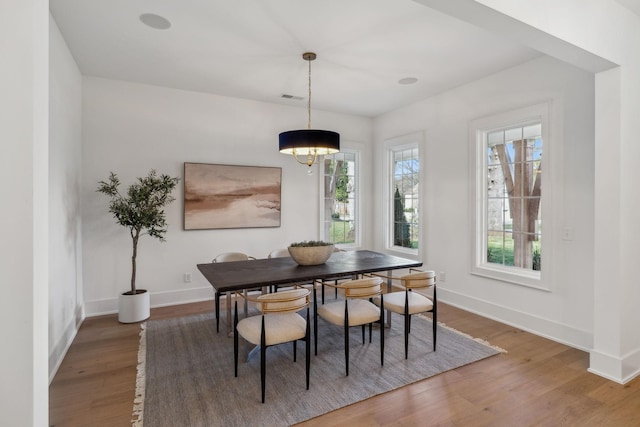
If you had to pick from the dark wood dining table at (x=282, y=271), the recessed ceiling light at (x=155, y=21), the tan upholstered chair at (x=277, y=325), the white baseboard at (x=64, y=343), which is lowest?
the white baseboard at (x=64, y=343)

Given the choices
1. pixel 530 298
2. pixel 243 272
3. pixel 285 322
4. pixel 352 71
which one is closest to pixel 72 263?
pixel 243 272

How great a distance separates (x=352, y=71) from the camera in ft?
12.1

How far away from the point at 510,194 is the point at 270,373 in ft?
10.4

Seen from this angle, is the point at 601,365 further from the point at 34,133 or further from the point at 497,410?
the point at 34,133

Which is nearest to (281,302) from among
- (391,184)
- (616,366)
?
(616,366)

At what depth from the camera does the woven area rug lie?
2096mm

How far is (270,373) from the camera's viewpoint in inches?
101

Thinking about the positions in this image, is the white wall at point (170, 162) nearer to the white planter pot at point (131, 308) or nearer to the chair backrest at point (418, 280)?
the white planter pot at point (131, 308)

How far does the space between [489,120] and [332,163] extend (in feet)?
8.10

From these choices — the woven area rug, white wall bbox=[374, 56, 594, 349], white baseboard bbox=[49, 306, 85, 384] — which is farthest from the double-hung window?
white baseboard bbox=[49, 306, 85, 384]

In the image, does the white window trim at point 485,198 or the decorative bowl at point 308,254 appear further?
the white window trim at point 485,198

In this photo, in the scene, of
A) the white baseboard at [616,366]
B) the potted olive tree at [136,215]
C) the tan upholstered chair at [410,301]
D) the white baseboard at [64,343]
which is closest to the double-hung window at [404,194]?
the tan upholstered chair at [410,301]

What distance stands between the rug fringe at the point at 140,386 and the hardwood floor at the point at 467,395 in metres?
0.04

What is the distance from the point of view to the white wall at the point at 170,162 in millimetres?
3875
